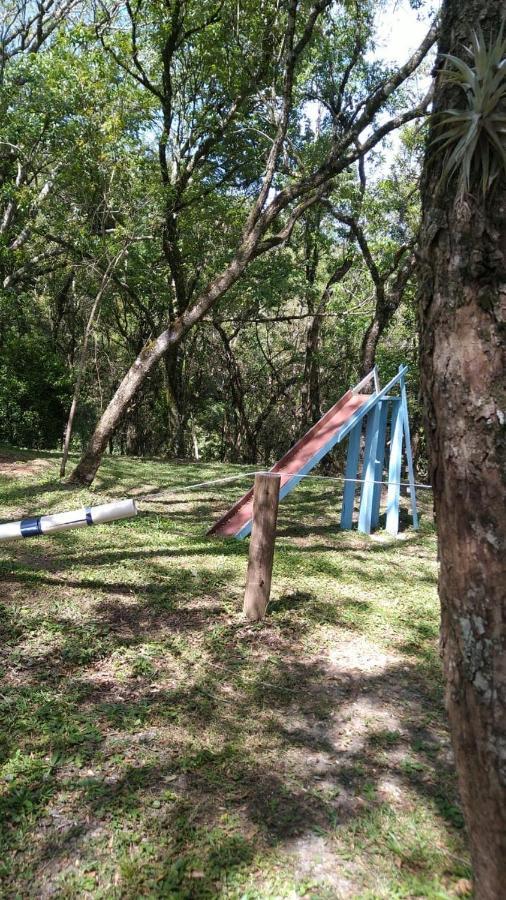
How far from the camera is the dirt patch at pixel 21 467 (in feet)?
28.5

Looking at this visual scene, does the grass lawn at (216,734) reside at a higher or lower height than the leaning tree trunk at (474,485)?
lower

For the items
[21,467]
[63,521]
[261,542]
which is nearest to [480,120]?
[261,542]

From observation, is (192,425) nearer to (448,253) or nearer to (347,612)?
(347,612)

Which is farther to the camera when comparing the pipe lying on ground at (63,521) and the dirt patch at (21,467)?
the dirt patch at (21,467)

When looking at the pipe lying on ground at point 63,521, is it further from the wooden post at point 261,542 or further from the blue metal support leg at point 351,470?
the blue metal support leg at point 351,470

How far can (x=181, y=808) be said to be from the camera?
2244 millimetres

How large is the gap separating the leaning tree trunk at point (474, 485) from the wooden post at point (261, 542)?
2312mm

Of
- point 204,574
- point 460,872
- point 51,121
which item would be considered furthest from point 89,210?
point 460,872

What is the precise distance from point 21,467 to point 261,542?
6.56m

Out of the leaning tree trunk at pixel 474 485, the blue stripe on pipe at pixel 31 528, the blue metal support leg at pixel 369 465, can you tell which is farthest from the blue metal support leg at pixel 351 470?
the leaning tree trunk at pixel 474 485

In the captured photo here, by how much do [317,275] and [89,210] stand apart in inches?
313

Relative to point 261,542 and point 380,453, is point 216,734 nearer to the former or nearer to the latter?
point 261,542

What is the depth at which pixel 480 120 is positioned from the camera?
1.50 meters

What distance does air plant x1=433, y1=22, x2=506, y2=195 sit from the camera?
4.84ft
